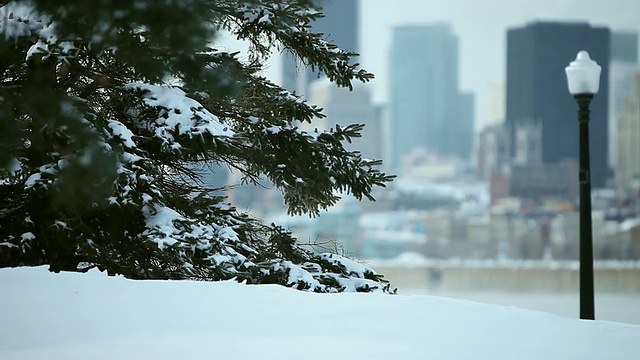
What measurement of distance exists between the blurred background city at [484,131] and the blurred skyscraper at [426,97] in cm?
15

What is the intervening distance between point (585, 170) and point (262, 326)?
13.9 ft

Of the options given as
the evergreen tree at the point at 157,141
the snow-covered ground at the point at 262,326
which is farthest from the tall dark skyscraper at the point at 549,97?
the snow-covered ground at the point at 262,326

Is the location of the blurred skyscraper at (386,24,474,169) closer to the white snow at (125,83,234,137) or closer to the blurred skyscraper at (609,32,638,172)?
the blurred skyscraper at (609,32,638,172)

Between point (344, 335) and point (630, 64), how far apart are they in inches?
3869

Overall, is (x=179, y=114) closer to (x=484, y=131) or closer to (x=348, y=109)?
(x=348, y=109)

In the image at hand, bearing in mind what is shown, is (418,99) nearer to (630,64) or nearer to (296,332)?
(630,64)

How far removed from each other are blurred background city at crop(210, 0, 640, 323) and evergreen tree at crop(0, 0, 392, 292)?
53.4m

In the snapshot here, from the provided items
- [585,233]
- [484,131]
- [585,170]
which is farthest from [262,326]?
[484,131]

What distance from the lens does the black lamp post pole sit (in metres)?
7.21

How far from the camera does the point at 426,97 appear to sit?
95375 mm

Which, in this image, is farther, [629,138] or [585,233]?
[629,138]

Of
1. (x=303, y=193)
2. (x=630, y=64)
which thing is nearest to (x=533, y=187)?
(x=630, y=64)

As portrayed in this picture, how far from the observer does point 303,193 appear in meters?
7.39

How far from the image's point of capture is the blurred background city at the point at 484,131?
257 ft
